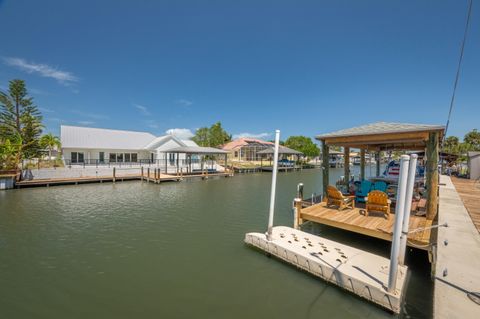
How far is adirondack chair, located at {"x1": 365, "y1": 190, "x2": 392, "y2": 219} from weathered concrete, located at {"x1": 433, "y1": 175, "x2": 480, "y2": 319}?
1.29m

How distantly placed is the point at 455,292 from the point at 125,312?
18.2 ft

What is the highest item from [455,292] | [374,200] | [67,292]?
[374,200]

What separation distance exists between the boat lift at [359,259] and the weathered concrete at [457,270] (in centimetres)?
64

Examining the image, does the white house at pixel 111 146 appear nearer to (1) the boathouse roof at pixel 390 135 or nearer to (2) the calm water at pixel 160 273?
(2) the calm water at pixel 160 273

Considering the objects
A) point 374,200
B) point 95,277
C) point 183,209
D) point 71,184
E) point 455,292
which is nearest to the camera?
point 455,292

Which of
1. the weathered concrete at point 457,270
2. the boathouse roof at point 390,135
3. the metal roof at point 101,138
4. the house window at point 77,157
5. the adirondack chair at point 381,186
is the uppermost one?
the metal roof at point 101,138

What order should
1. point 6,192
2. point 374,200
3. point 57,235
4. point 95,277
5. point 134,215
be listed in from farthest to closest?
1. point 6,192
2. point 134,215
3. point 57,235
4. point 374,200
5. point 95,277

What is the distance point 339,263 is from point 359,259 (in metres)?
0.52

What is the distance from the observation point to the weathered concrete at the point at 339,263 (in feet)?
13.5

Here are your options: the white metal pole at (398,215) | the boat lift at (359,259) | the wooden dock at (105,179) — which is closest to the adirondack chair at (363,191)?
the boat lift at (359,259)

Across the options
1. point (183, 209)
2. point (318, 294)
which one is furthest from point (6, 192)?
point (318, 294)

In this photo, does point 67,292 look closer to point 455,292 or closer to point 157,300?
point 157,300

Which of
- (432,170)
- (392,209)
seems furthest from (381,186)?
(432,170)

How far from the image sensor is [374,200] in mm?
6988
